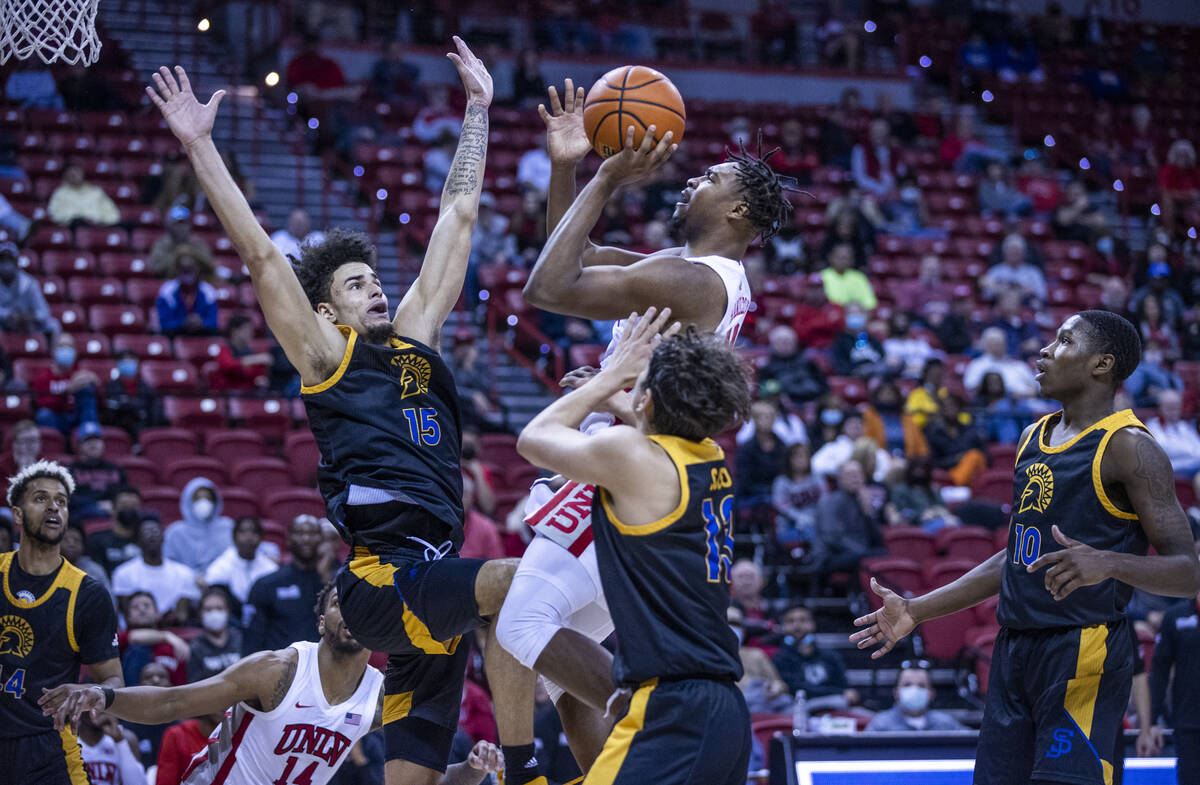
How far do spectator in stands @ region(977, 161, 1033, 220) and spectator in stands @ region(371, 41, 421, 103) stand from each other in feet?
24.8

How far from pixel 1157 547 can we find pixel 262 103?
47.3 feet

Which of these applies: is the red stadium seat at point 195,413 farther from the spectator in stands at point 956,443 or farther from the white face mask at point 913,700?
the spectator in stands at point 956,443

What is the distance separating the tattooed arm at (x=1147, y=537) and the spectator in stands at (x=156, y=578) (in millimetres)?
6616

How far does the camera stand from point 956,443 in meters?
13.2

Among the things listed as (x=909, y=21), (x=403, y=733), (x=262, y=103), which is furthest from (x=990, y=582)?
(x=909, y=21)

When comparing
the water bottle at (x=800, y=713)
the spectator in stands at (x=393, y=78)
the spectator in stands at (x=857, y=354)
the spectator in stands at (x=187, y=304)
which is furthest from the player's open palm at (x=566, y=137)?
the spectator in stands at (x=393, y=78)

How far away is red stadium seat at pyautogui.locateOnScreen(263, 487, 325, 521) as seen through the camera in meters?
A: 10.9

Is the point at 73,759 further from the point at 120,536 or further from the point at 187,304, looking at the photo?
the point at 187,304

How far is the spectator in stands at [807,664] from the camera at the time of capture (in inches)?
396

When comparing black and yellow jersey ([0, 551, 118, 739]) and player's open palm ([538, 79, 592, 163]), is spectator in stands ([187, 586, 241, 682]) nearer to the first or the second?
black and yellow jersey ([0, 551, 118, 739])

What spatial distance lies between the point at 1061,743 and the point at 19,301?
34.2ft

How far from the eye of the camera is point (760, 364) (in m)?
13.7

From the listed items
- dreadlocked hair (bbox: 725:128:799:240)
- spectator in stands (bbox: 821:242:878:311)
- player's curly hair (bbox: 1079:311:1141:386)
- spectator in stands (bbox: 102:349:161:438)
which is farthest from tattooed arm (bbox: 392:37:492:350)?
spectator in stands (bbox: 821:242:878:311)

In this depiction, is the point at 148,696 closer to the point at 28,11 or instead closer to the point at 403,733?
the point at 403,733
